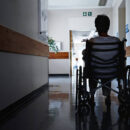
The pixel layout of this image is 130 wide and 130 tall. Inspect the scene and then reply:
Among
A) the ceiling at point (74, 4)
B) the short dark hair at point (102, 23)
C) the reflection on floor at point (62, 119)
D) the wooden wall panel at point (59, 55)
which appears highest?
the ceiling at point (74, 4)

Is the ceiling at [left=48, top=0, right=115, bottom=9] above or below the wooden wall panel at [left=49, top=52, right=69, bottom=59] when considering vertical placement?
above

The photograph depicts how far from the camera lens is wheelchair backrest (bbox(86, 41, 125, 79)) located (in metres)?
2.53

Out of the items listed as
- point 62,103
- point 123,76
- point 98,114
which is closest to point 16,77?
point 62,103

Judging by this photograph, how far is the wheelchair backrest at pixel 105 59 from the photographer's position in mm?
2527

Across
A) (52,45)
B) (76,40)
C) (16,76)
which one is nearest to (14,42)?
(16,76)

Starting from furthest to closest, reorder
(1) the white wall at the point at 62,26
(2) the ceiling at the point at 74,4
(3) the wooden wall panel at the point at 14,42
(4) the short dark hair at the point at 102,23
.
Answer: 1. (1) the white wall at the point at 62,26
2. (2) the ceiling at the point at 74,4
3. (4) the short dark hair at the point at 102,23
4. (3) the wooden wall panel at the point at 14,42

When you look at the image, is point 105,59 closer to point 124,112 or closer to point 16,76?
point 124,112

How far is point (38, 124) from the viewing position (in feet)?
6.93

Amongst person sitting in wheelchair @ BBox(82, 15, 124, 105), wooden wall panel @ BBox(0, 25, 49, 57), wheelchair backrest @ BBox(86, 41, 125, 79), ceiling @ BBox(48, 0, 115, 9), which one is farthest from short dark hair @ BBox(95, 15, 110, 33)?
ceiling @ BBox(48, 0, 115, 9)

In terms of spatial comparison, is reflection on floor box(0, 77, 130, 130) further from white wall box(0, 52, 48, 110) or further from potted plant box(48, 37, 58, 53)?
potted plant box(48, 37, 58, 53)

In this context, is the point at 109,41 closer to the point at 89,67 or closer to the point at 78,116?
the point at 89,67

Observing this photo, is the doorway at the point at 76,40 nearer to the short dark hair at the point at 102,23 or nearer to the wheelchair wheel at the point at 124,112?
the short dark hair at the point at 102,23

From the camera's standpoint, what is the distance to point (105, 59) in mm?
2568

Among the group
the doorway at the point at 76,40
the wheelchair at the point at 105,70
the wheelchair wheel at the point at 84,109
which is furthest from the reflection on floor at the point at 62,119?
the doorway at the point at 76,40
